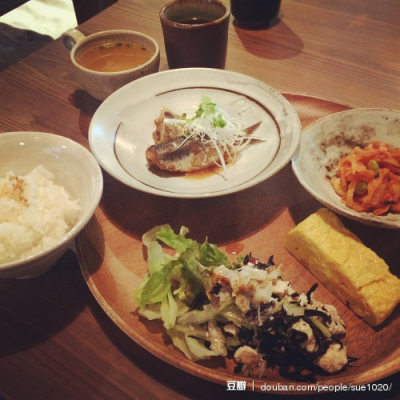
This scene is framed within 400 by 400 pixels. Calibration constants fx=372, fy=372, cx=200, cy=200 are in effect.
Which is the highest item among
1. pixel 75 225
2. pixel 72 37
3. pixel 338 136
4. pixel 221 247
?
pixel 72 37

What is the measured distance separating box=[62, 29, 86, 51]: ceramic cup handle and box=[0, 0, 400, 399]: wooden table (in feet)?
0.68

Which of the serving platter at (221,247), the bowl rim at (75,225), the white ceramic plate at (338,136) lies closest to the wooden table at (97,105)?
the serving platter at (221,247)

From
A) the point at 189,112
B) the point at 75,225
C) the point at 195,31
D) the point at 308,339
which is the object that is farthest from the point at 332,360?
the point at 195,31

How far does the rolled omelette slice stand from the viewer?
1150 millimetres

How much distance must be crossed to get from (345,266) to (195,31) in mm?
1359

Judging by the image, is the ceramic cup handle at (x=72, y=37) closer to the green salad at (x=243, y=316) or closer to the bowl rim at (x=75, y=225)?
the bowl rim at (x=75, y=225)

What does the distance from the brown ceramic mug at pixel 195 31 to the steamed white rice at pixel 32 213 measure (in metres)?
1.02

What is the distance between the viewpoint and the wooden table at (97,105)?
108 cm

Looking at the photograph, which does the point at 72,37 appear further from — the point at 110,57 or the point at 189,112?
the point at 189,112

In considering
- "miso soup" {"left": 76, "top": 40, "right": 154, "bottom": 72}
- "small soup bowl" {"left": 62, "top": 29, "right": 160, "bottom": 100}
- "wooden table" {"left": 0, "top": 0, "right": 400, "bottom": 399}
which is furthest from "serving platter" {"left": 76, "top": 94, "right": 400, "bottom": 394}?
"miso soup" {"left": 76, "top": 40, "right": 154, "bottom": 72}

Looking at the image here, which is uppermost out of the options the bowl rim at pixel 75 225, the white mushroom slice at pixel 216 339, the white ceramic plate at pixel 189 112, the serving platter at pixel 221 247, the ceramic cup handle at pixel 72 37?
the ceramic cup handle at pixel 72 37

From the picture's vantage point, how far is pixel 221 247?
1.39 m

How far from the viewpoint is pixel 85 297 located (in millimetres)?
1269

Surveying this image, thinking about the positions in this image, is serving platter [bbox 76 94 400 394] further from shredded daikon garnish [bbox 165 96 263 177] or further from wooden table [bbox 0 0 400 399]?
shredded daikon garnish [bbox 165 96 263 177]
